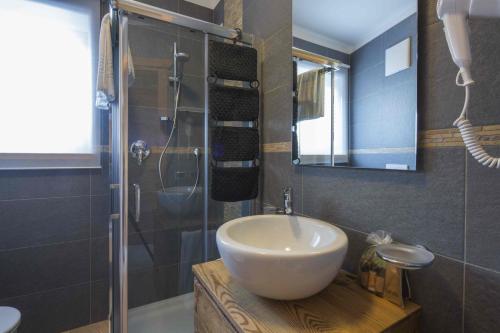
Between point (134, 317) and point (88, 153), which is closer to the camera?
point (134, 317)

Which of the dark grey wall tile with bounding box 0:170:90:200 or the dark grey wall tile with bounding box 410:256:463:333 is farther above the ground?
the dark grey wall tile with bounding box 0:170:90:200

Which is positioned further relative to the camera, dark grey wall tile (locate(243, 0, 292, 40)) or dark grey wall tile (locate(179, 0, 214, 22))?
dark grey wall tile (locate(179, 0, 214, 22))

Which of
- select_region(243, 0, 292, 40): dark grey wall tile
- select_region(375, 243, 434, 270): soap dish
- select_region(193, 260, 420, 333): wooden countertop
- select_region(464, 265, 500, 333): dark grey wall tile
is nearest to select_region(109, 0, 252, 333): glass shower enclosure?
select_region(243, 0, 292, 40): dark grey wall tile

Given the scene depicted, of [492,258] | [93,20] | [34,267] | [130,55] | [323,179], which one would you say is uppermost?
[93,20]

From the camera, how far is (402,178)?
28.4 inches

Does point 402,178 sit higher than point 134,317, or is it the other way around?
point 402,178

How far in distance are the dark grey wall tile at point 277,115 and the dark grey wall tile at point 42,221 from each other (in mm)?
1369

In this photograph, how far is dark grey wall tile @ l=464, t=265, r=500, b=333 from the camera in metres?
0.55

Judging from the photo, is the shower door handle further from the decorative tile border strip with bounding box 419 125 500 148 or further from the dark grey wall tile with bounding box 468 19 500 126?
the dark grey wall tile with bounding box 468 19 500 126

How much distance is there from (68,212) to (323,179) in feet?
5.62

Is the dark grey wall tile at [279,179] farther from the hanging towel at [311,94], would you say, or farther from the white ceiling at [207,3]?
the white ceiling at [207,3]

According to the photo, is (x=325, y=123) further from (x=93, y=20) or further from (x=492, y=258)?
(x=93, y=20)

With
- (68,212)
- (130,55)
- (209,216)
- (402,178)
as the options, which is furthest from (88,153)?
(402,178)

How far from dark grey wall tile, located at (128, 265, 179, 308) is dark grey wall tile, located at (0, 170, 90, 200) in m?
0.76
